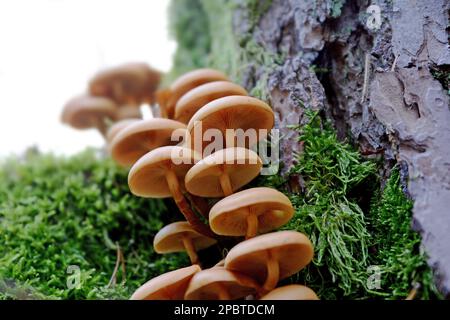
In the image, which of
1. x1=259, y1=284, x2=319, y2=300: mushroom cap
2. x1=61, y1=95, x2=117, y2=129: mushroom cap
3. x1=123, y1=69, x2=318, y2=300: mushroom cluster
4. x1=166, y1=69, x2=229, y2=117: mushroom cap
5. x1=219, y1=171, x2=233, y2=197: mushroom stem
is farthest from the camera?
x1=61, y1=95, x2=117, y2=129: mushroom cap

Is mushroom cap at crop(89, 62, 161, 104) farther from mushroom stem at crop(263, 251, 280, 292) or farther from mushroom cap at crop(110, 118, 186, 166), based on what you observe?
mushroom stem at crop(263, 251, 280, 292)

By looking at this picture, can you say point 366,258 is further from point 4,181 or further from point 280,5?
point 4,181

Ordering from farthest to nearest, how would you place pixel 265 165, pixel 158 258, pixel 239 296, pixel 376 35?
pixel 158 258 < pixel 265 165 < pixel 376 35 < pixel 239 296

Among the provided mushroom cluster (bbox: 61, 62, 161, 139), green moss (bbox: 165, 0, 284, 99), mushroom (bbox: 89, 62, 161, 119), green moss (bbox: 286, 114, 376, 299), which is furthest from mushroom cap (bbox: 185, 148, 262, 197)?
mushroom (bbox: 89, 62, 161, 119)

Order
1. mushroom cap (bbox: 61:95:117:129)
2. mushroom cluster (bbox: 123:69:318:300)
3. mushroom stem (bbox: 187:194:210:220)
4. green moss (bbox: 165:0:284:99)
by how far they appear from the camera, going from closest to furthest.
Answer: mushroom cluster (bbox: 123:69:318:300) < mushroom stem (bbox: 187:194:210:220) < green moss (bbox: 165:0:284:99) < mushroom cap (bbox: 61:95:117:129)

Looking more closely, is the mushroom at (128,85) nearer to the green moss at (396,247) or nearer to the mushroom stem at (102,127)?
the mushroom stem at (102,127)

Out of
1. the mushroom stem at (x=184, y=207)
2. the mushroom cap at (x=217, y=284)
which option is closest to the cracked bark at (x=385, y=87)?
the mushroom stem at (x=184, y=207)
